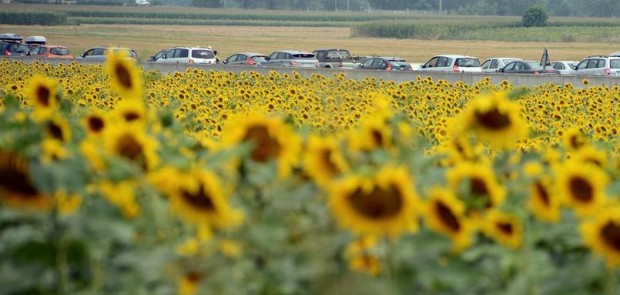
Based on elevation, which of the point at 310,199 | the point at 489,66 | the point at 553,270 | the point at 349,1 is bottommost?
the point at 349,1

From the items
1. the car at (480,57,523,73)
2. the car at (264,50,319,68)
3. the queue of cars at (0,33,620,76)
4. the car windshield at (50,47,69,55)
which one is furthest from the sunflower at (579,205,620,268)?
the car windshield at (50,47,69,55)

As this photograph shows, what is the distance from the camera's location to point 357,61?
4928 cm

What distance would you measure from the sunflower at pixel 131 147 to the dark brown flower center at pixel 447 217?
88cm

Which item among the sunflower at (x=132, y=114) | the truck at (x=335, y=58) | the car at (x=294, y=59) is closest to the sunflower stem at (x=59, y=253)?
the sunflower at (x=132, y=114)

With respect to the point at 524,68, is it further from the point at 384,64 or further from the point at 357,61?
the point at 357,61

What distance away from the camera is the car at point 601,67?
38719 millimetres

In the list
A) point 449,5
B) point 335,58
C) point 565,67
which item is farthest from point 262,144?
point 449,5

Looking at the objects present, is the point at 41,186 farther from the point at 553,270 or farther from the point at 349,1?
the point at 349,1

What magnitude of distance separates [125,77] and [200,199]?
181 cm

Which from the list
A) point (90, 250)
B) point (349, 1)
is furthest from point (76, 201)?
point (349, 1)

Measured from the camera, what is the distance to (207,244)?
3506mm

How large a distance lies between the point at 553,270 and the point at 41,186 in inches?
55.8

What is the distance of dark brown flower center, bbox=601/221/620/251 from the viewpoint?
12.0ft

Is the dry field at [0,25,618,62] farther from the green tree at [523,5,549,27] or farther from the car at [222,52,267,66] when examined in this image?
the car at [222,52,267,66]
